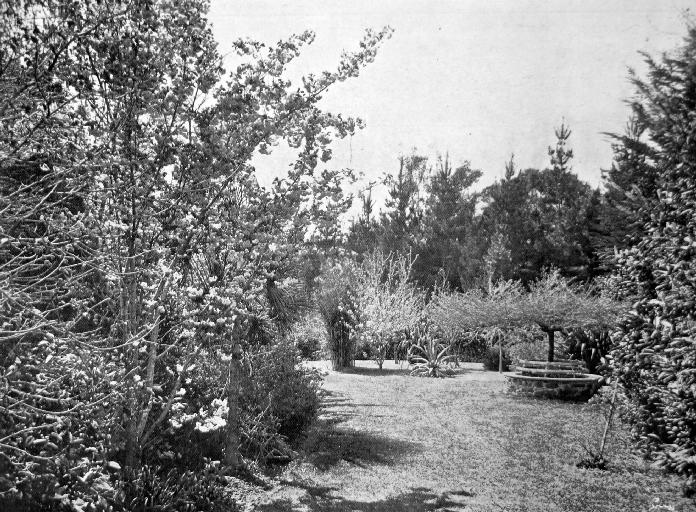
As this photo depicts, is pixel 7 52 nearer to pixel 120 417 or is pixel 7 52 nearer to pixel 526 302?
pixel 120 417

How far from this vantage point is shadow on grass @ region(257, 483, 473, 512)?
17.9 feet

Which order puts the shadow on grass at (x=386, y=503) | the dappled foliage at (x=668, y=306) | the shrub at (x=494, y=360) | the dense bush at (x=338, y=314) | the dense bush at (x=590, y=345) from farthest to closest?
the shrub at (x=494, y=360) < the dense bush at (x=338, y=314) < the dense bush at (x=590, y=345) < the shadow on grass at (x=386, y=503) < the dappled foliage at (x=668, y=306)

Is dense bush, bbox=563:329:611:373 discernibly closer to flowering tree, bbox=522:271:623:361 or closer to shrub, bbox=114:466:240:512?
flowering tree, bbox=522:271:623:361

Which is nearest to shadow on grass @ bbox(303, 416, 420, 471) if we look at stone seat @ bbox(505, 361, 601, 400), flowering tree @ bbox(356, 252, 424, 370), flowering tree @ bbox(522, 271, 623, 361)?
stone seat @ bbox(505, 361, 601, 400)

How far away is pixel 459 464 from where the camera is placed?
7023mm

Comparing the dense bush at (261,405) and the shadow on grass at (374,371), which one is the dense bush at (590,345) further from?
the dense bush at (261,405)

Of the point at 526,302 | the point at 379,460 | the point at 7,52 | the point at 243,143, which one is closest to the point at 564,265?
the point at 526,302

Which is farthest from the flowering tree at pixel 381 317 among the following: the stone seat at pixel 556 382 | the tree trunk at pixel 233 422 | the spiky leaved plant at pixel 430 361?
the tree trunk at pixel 233 422

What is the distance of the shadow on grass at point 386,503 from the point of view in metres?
5.44

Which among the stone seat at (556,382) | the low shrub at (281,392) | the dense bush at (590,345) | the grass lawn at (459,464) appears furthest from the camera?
the dense bush at (590,345)

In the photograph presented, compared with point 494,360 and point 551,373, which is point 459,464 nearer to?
point 551,373

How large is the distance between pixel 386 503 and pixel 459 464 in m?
1.75

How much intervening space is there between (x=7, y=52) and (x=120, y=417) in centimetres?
269

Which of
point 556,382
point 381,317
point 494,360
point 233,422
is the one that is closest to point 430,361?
point 494,360
